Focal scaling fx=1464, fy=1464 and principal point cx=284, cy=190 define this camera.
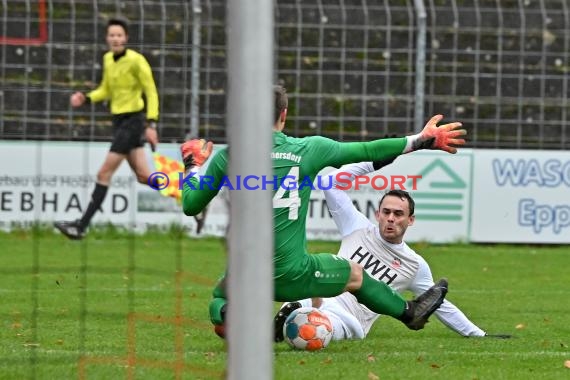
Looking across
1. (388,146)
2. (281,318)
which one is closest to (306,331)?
(281,318)

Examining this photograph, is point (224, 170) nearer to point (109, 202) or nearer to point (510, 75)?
point (109, 202)

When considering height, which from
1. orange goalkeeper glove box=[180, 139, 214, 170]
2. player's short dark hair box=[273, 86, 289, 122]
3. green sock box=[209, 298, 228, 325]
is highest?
player's short dark hair box=[273, 86, 289, 122]

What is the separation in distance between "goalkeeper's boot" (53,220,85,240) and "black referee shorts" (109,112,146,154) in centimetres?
87

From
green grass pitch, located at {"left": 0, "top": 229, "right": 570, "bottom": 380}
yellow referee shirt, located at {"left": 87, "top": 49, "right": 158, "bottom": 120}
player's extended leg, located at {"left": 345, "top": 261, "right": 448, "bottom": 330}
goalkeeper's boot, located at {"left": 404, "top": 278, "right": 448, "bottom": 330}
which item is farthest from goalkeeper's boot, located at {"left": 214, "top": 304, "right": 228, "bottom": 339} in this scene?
yellow referee shirt, located at {"left": 87, "top": 49, "right": 158, "bottom": 120}

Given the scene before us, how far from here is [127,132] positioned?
15148 mm

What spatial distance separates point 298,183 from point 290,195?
8 centimetres

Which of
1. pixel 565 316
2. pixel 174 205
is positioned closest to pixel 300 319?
pixel 565 316

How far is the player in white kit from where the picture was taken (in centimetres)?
914

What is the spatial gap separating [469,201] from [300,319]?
28.3 feet

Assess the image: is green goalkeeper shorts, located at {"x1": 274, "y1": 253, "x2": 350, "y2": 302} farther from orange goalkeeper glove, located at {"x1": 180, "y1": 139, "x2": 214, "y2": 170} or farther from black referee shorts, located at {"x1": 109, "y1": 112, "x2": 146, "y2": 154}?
black referee shorts, located at {"x1": 109, "y1": 112, "x2": 146, "y2": 154}

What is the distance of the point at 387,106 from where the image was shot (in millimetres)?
17094

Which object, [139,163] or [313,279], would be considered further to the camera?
[139,163]

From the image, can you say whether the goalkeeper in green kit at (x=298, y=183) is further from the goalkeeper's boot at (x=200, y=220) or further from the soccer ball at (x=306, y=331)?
the goalkeeper's boot at (x=200, y=220)

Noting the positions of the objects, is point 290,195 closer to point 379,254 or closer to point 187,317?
point 379,254
